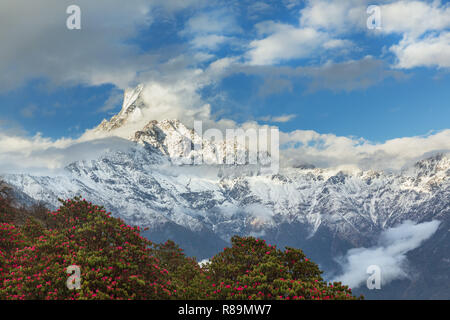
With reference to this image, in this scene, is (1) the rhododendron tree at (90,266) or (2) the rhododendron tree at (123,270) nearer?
(1) the rhododendron tree at (90,266)

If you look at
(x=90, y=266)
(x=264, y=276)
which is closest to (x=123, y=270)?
(x=90, y=266)

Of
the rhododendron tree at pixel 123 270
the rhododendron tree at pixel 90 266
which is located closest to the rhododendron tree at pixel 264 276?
the rhododendron tree at pixel 123 270

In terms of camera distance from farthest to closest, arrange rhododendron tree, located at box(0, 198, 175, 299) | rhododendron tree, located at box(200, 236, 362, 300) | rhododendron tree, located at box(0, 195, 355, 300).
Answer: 1. rhododendron tree, located at box(200, 236, 362, 300)
2. rhododendron tree, located at box(0, 195, 355, 300)
3. rhododendron tree, located at box(0, 198, 175, 299)

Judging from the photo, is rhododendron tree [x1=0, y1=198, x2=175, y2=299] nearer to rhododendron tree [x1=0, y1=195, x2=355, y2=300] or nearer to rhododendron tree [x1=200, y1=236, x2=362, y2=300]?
rhododendron tree [x1=0, y1=195, x2=355, y2=300]

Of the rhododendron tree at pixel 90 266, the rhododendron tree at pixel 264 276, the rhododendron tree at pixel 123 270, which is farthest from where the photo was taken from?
the rhododendron tree at pixel 264 276

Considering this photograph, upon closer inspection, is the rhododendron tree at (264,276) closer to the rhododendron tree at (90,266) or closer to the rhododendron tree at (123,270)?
the rhododendron tree at (123,270)

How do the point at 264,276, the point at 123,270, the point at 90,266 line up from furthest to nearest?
the point at 123,270, the point at 264,276, the point at 90,266

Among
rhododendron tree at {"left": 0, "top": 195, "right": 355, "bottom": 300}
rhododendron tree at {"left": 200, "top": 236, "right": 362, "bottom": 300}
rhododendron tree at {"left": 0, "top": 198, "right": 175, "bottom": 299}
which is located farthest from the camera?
rhododendron tree at {"left": 200, "top": 236, "right": 362, "bottom": 300}

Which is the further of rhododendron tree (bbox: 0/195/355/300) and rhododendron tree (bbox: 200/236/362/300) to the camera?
rhododendron tree (bbox: 200/236/362/300)

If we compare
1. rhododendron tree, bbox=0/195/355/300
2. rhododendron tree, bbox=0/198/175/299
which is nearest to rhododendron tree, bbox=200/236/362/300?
rhododendron tree, bbox=0/195/355/300

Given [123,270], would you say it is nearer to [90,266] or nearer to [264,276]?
[90,266]
